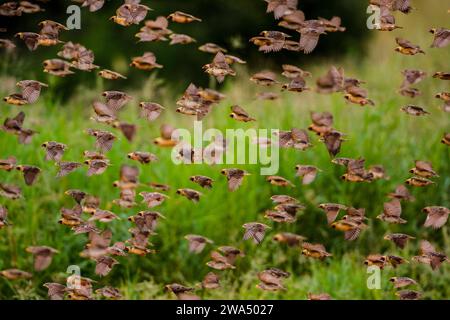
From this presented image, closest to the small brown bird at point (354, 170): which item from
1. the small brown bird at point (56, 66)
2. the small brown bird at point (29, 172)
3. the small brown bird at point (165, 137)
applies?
the small brown bird at point (165, 137)

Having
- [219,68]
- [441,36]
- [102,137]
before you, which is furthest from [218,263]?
[441,36]

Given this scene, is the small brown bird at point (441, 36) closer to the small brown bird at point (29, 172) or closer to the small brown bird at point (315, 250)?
the small brown bird at point (315, 250)

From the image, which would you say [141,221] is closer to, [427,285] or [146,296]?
[146,296]

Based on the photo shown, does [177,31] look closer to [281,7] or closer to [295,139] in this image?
[281,7]

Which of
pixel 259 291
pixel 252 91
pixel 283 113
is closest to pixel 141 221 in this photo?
pixel 259 291

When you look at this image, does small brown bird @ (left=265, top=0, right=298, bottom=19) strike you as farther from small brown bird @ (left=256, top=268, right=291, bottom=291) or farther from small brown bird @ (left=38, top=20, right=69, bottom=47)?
small brown bird @ (left=256, top=268, right=291, bottom=291)

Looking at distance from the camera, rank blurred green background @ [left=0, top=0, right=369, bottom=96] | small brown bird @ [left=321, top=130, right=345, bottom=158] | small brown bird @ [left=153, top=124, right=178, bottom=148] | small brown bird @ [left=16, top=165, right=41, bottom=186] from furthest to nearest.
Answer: blurred green background @ [left=0, top=0, right=369, bottom=96], small brown bird @ [left=16, top=165, right=41, bottom=186], small brown bird @ [left=321, top=130, right=345, bottom=158], small brown bird @ [left=153, top=124, right=178, bottom=148]

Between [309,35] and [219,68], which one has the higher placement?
[309,35]

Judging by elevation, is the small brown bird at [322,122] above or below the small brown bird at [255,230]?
above

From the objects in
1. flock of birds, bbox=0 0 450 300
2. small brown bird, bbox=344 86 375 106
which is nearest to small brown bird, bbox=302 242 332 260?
flock of birds, bbox=0 0 450 300

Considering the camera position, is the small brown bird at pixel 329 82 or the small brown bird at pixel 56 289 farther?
the small brown bird at pixel 56 289

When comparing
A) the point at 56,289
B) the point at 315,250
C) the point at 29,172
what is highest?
the point at 29,172
